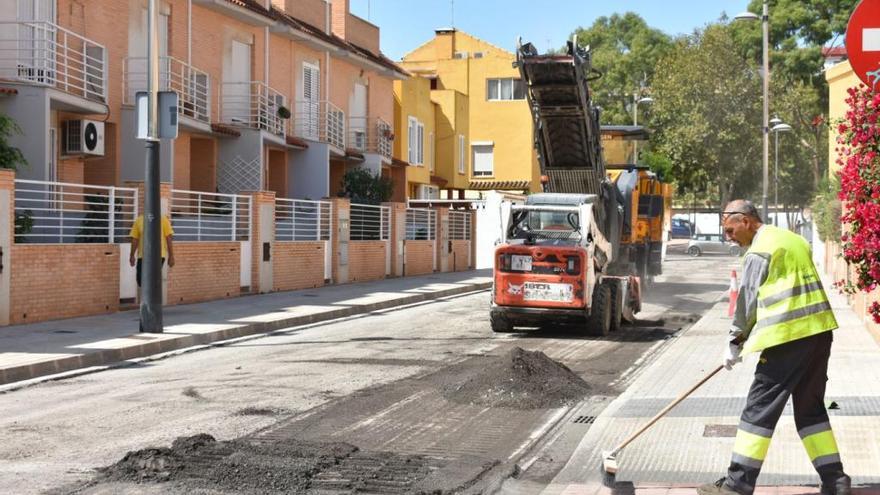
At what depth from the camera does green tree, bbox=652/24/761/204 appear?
6291cm

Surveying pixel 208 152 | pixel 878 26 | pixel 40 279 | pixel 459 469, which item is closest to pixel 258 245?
pixel 208 152

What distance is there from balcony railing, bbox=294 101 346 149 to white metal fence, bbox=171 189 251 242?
9.55 meters

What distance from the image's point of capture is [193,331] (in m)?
17.2

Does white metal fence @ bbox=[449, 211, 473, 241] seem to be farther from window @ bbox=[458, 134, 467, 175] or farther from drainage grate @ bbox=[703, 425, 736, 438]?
drainage grate @ bbox=[703, 425, 736, 438]

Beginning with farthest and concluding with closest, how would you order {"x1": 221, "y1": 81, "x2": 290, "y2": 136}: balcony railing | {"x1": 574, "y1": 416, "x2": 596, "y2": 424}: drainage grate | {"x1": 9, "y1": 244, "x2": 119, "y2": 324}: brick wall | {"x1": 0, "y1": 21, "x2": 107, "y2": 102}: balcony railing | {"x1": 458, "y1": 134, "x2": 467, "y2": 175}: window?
{"x1": 458, "y1": 134, "x2": 467, "y2": 175}: window
{"x1": 221, "y1": 81, "x2": 290, "y2": 136}: balcony railing
{"x1": 0, "y1": 21, "x2": 107, "y2": 102}: balcony railing
{"x1": 9, "y1": 244, "x2": 119, "y2": 324}: brick wall
{"x1": 574, "y1": 416, "x2": 596, "y2": 424}: drainage grate

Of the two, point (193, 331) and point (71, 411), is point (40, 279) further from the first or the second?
point (71, 411)

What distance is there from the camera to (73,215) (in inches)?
778

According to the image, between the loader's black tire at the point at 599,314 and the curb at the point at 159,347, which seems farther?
the loader's black tire at the point at 599,314

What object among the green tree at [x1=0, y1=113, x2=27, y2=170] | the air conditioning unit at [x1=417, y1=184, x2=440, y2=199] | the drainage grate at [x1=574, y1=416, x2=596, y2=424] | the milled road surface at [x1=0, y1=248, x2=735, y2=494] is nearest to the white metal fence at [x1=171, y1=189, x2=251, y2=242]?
the green tree at [x1=0, y1=113, x2=27, y2=170]

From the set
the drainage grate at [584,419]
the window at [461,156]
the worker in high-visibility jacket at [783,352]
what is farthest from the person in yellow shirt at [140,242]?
the window at [461,156]

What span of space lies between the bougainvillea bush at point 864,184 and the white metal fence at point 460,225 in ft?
107

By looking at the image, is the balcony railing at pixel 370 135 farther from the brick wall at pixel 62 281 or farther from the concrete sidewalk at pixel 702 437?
the concrete sidewalk at pixel 702 437

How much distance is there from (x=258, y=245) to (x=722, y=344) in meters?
12.4

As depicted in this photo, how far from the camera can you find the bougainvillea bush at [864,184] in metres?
7.50
